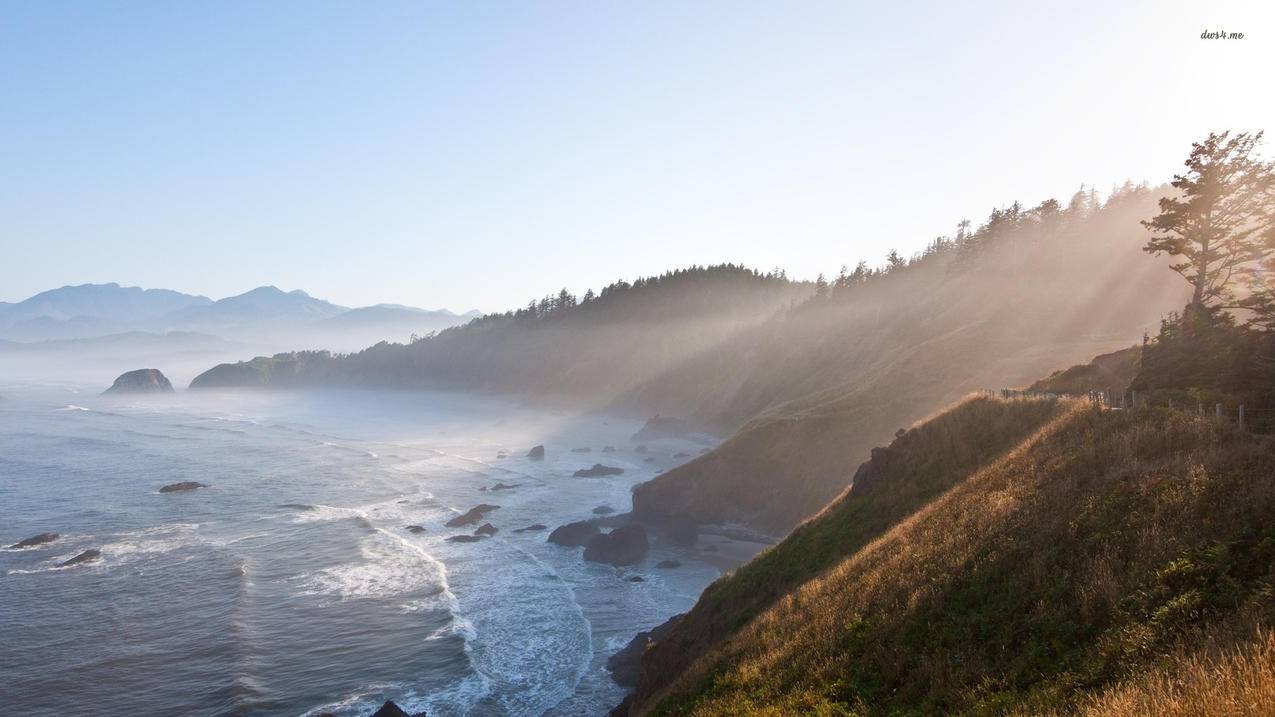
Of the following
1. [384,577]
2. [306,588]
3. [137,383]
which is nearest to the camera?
[306,588]

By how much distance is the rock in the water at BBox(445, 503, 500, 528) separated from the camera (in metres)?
57.4

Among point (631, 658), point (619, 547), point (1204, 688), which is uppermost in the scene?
point (1204, 688)

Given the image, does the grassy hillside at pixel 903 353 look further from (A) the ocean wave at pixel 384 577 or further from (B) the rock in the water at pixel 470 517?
(A) the ocean wave at pixel 384 577

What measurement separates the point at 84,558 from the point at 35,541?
7948 mm

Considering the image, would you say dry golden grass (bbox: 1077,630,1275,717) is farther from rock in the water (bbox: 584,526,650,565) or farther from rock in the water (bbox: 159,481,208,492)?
rock in the water (bbox: 159,481,208,492)

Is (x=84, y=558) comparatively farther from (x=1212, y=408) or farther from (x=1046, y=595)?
(x=1212, y=408)

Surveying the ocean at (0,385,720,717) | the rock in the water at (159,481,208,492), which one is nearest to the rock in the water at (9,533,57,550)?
the ocean at (0,385,720,717)

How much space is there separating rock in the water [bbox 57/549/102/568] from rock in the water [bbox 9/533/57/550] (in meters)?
5.76

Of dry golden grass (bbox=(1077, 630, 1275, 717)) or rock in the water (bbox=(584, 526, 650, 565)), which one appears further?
rock in the water (bbox=(584, 526, 650, 565))

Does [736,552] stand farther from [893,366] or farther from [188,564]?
[188,564]

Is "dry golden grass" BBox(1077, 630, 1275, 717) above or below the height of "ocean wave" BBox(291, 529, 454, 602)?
above

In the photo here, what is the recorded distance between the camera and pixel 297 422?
130 metres

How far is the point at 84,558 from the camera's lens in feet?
147

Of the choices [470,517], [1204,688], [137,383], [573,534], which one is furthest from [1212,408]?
[137,383]
